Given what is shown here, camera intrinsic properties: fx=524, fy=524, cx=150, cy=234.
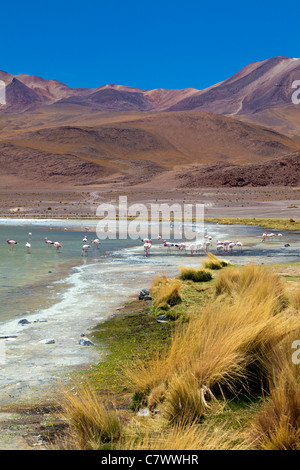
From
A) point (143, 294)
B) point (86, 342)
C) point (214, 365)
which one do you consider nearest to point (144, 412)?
point (214, 365)

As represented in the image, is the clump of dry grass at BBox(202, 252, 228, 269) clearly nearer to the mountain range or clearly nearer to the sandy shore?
the sandy shore

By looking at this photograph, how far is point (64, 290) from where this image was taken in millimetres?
12664

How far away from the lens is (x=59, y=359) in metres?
6.98

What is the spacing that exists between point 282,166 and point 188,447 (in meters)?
85.8

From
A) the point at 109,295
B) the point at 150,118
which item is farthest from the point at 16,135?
the point at 109,295

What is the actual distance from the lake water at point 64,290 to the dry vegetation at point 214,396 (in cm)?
171

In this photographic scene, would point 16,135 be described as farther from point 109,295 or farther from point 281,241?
point 109,295

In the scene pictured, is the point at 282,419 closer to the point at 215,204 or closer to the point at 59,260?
the point at 59,260

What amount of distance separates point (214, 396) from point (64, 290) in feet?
27.5

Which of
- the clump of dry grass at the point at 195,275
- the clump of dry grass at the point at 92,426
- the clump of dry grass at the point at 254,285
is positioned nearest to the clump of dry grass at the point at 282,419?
the clump of dry grass at the point at 92,426

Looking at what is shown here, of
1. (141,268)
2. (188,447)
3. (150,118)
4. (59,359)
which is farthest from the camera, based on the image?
(150,118)

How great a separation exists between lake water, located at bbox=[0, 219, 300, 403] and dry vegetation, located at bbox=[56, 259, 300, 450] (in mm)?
1709

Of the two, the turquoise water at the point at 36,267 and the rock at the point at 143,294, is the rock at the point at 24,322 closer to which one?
the turquoise water at the point at 36,267

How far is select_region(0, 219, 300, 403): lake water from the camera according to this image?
680 cm
